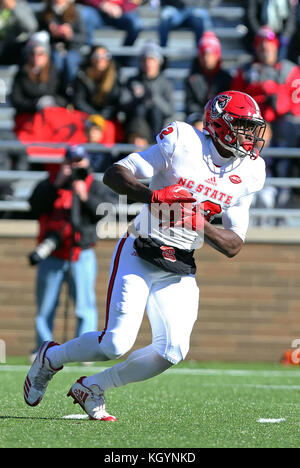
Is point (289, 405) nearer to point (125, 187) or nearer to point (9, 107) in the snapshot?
point (125, 187)

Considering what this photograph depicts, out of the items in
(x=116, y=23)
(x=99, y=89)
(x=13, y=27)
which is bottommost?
(x=99, y=89)

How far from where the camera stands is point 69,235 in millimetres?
8086

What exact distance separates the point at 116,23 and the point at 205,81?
209 cm

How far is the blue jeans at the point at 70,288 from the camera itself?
8070 millimetres

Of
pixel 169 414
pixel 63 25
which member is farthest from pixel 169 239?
pixel 63 25

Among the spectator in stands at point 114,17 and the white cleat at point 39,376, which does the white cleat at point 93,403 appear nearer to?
the white cleat at point 39,376

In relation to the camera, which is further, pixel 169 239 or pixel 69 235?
pixel 69 235

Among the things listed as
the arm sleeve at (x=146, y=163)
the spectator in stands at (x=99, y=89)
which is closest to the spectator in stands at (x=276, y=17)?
the spectator in stands at (x=99, y=89)

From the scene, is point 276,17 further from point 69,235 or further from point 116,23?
point 69,235

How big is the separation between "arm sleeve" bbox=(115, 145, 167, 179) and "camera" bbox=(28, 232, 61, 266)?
3458mm

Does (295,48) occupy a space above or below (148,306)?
above
